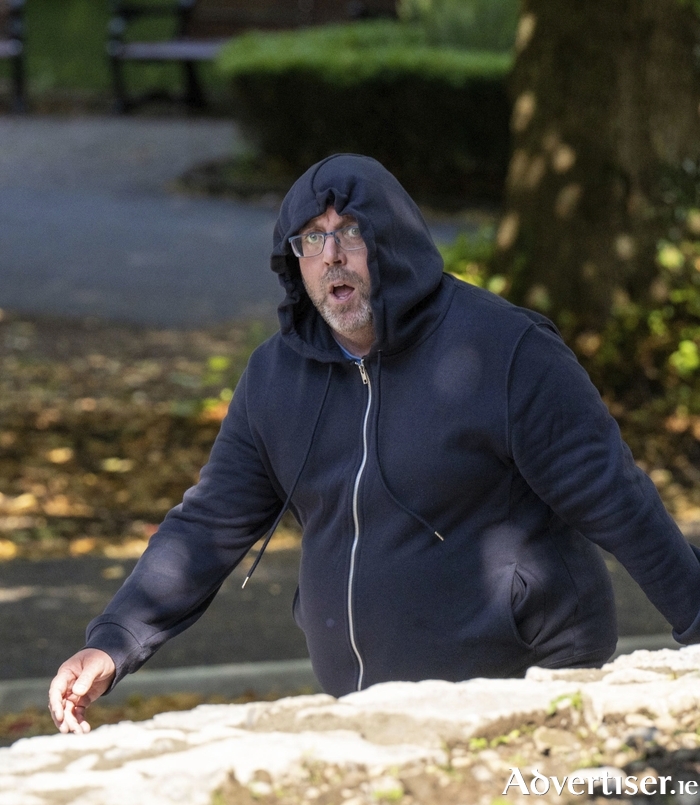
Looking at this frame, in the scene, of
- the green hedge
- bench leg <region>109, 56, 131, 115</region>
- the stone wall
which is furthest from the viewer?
bench leg <region>109, 56, 131, 115</region>

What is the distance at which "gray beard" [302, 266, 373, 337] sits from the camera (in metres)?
2.93

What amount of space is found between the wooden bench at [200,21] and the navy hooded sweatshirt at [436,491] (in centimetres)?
1627

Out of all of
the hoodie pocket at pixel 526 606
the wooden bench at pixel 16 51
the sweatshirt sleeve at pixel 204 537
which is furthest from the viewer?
the wooden bench at pixel 16 51

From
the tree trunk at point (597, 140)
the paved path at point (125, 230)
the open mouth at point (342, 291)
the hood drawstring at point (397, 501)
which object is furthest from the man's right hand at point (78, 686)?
the paved path at point (125, 230)

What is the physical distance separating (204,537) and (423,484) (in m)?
0.55

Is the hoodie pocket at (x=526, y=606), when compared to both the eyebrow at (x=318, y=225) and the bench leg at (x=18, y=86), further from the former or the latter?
the bench leg at (x=18, y=86)

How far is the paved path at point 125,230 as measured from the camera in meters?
11.2

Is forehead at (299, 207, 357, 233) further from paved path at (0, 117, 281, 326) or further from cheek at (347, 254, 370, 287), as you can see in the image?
paved path at (0, 117, 281, 326)

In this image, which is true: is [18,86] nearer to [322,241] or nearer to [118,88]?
[118,88]

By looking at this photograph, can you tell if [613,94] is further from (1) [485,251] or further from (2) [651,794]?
(2) [651,794]

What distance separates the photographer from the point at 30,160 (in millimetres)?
16594

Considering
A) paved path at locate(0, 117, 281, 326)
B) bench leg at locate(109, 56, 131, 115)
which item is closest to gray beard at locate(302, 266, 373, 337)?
paved path at locate(0, 117, 281, 326)

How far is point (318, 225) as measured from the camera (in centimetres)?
295

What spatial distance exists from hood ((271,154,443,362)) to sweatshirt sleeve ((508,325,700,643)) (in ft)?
0.79
